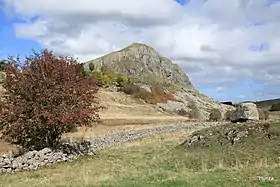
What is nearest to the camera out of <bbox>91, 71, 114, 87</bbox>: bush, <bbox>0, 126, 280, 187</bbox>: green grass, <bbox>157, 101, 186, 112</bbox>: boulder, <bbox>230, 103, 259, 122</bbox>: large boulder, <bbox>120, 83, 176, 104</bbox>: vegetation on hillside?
<bbox>0, 126, 280, 187</bbox>: green grass

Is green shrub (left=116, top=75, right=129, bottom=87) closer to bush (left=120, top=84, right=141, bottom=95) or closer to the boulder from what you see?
bush (left=120, top=84, right=141, bottom=95)

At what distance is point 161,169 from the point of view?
2373 cm

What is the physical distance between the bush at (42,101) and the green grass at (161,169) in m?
3.11

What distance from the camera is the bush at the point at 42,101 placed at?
30.3 metres

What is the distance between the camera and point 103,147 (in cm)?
3809

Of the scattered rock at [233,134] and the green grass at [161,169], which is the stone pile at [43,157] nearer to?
the green grass at [161,169]

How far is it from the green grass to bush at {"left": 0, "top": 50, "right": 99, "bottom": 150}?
311cm

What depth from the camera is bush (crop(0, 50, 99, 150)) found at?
3031cm

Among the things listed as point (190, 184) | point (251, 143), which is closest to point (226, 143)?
point (251, 143)

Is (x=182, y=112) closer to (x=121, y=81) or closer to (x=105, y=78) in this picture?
(x=121, y=81)

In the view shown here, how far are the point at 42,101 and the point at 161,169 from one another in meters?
10.5

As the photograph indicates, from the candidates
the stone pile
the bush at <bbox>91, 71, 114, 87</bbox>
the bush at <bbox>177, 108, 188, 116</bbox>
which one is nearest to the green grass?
the stone pile

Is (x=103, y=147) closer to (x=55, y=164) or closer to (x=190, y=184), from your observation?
(x=55, y=164)

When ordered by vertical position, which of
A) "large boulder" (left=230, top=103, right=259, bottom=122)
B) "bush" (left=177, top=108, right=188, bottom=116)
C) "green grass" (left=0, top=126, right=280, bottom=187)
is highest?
"bush" (left=177, top=108, right=188, bottom=116)
